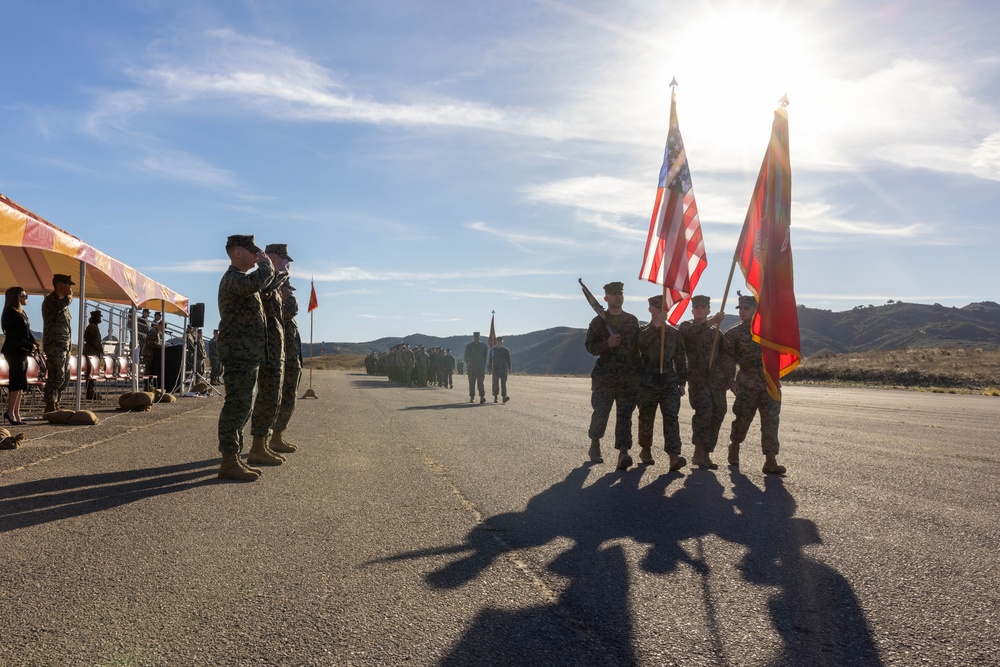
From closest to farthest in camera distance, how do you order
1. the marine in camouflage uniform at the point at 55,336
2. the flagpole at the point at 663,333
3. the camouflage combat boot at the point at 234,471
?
1. the camouflage combat boot at the point at 234,471
2. the flagpole at the point at 663,333
3. the marine in camouflage uniform at the point at 55,336

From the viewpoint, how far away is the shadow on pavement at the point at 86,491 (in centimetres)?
528

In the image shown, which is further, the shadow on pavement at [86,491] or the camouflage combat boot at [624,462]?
the camouflage combat boot at [624,462]

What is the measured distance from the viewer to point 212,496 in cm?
604

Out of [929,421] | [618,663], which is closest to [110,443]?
[618,663]

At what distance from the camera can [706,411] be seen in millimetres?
8430

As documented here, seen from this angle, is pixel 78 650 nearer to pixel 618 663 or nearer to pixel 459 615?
pixel 459 615

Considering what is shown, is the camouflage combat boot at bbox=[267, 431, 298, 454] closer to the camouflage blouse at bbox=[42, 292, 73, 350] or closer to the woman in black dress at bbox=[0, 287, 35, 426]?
the woman in black dress at bbox=[0, 287, 35, 426]

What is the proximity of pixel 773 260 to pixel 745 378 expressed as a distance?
1.47 m

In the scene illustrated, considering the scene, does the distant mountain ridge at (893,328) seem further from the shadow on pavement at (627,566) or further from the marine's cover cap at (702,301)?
the shadow on pavement at (627,566)

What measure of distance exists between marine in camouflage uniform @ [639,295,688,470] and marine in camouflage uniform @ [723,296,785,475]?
545 mm

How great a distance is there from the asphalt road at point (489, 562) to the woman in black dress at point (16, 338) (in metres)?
2.82

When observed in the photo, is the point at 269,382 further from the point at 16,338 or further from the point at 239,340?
the point at 16,338

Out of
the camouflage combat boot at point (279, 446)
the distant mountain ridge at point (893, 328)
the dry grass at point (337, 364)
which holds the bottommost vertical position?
the dry grass at point (337, 364)

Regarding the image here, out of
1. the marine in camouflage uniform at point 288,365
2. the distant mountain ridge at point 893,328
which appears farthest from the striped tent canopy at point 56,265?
the distant mountain ridge at point 893,328
